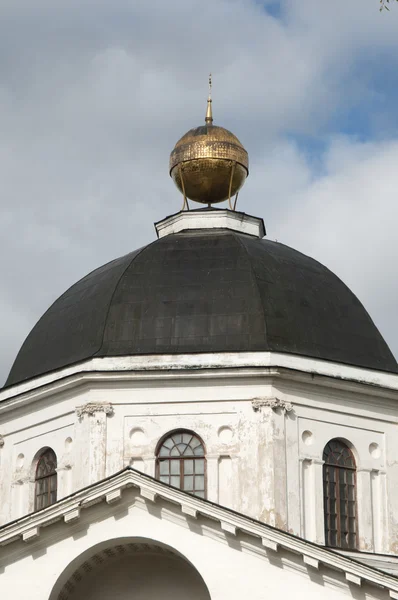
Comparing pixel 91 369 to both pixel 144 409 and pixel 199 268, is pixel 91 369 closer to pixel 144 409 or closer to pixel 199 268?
pixel 144 409

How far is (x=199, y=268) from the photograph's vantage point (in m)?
31.0

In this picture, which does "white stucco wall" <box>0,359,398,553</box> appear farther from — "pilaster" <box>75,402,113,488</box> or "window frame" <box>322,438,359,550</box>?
"window frame" <box>322,438,359,550</box>

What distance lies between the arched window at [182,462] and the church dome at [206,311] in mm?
1854

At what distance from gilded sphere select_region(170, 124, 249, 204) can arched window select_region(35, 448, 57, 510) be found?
343 inches

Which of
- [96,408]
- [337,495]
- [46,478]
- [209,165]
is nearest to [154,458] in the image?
[96,408]

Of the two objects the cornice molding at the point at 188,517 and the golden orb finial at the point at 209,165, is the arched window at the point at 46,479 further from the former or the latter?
the golden orb finial at the point at 209,165

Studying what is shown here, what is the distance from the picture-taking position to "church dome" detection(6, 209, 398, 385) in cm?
2945

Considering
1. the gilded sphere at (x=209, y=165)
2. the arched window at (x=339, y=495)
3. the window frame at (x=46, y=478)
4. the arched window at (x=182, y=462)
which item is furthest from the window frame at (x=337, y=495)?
the gilded sphere at (x=209, y=165)

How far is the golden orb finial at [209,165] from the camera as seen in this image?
1387 inches

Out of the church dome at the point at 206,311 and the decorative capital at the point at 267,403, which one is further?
the church dome at the point at 206,311

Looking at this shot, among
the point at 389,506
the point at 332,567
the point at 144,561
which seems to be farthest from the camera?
the point at 389,506

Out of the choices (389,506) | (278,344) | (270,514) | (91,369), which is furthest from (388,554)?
(91,369)

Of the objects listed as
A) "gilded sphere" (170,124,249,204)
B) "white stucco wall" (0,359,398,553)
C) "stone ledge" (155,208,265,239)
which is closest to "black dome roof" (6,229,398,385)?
"white stucco wall" (0,359,398,553)

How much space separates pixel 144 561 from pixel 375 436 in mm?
6537
